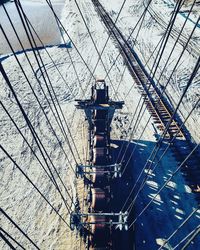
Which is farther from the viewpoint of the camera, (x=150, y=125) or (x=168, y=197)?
(x=150, y=125)

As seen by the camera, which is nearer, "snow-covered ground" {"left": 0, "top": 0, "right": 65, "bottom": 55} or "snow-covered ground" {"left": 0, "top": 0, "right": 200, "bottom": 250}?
"snow-covered ground" {"left": 0, "top": 0, "right": 200, "bottom": 250}

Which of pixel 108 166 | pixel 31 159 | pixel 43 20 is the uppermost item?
pixel 43 20

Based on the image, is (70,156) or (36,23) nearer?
(70,156)

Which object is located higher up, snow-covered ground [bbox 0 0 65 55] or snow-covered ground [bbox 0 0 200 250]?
snow-covered ground [bbox 0 0 65 55]

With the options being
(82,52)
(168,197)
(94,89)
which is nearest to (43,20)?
(82,52)

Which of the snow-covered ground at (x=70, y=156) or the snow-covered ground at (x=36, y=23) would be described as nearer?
the snow-covered ground at (x=70, y=156)

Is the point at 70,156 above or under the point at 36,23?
under

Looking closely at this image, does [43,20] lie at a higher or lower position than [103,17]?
higher

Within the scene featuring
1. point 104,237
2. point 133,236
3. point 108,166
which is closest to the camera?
point 104,237

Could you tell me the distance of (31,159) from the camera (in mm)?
15289

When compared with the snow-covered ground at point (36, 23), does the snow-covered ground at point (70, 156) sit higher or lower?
lower

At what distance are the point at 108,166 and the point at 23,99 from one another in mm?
10800

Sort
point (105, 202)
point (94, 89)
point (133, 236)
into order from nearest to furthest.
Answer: point (105, 202)
point (133, 236)
point (94, 89)

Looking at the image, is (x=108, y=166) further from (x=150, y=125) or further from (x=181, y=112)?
(x=181, y=112)
